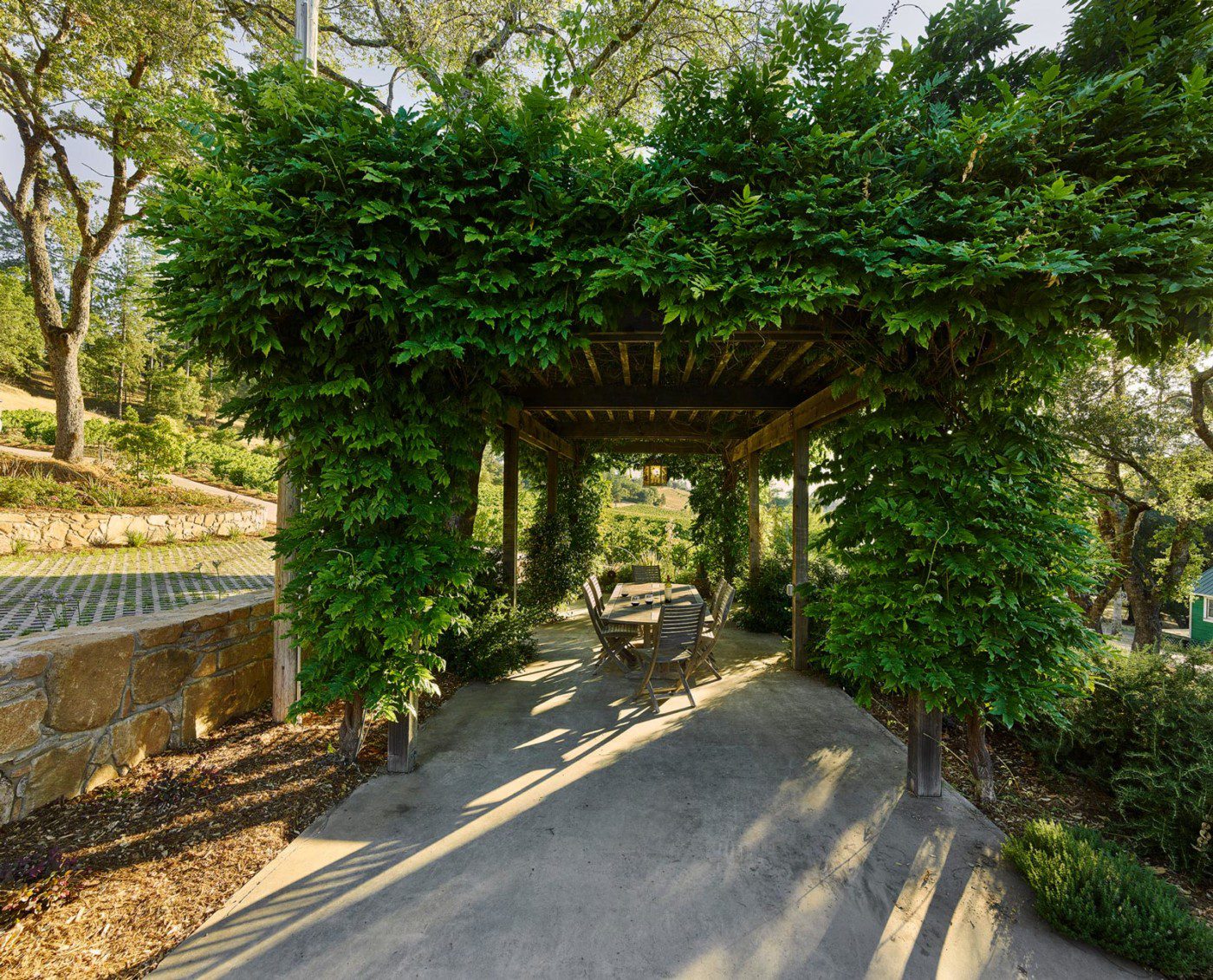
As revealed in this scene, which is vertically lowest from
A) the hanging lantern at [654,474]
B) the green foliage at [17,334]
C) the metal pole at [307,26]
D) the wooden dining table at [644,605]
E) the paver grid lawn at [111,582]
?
the wooden dining table at [644,605]

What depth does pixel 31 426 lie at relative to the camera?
13.0 meters

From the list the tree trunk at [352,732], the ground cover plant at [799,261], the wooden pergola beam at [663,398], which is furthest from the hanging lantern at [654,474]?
the tree trunk at [352,732]

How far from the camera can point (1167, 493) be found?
23.5 ft

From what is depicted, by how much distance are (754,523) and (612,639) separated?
342cm

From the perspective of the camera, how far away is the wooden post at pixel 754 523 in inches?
285

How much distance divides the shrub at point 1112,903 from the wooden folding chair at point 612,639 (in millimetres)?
3152

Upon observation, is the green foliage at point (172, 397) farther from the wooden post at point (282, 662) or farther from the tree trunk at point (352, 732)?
the tree trunk at point (352, 732)

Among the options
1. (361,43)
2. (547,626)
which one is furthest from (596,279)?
(361,43)

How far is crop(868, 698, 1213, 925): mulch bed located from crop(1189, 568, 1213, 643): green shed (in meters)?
14.8

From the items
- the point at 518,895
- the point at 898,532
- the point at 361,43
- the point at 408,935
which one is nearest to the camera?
the point at 408,935

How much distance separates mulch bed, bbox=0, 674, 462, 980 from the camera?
179 centimetres

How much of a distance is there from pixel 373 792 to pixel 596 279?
3.18 m

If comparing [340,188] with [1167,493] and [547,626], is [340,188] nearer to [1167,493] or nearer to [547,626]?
[547,626]

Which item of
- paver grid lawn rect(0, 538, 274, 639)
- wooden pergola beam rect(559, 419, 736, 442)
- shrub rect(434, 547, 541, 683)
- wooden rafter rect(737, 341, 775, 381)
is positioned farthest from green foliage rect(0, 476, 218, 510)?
wooden rafter rect(737, 341, 775, 381)
